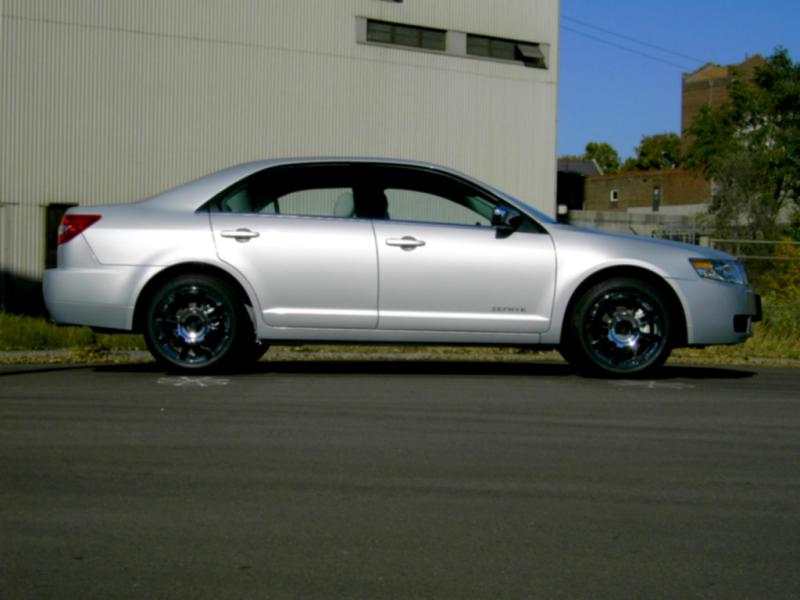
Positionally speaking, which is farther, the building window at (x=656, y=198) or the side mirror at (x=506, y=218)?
the building window at (x=656, y=198)

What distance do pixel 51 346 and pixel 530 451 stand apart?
25.0 ft

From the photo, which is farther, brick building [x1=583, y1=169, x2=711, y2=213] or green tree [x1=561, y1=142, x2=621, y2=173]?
green tree [x1=561, y1=142, x2=621, y2=173]

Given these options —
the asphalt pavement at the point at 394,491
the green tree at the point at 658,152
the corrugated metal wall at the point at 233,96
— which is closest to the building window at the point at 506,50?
the corrugated metal wall at the point at 233,96

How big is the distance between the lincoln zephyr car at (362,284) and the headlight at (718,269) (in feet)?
0.11

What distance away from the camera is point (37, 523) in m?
4.80

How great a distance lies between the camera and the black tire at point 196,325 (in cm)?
926

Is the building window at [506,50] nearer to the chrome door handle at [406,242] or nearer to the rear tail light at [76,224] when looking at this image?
the chrome door handle at [406,242]

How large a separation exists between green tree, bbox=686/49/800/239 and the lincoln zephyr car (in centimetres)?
4762

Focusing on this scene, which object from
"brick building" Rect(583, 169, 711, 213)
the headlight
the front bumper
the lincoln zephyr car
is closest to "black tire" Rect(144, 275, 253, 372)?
the lincoln zephyr car

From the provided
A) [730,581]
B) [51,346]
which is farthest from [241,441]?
[51,346]

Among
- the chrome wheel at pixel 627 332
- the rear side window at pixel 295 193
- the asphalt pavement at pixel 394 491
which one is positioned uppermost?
the rear side window at pixel 295 193

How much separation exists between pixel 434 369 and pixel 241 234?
199cm

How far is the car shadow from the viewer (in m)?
9.87

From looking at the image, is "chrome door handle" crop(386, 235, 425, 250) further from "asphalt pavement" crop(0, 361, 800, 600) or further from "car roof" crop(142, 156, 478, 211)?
"asphalt pavement" crop(0, 361, 800, 600)
